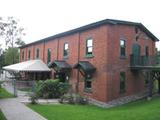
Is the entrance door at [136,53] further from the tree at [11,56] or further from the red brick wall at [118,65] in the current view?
the tree at [11,56]

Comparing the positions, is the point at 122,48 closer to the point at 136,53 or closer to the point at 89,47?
the point at 136,53

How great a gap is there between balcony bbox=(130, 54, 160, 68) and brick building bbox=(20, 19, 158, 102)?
0.09m

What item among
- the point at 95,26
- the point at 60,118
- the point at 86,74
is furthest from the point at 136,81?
the point at 60,118

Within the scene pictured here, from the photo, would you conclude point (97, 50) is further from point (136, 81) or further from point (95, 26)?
point (136, 81)

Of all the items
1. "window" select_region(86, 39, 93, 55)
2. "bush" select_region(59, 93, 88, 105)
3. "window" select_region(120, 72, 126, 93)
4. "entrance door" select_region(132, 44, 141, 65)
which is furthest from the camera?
"entrance door" select_region(132, 44, 141, 65)

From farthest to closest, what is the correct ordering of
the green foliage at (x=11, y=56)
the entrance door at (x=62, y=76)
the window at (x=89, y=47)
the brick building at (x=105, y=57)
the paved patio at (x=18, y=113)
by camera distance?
the green foliage at (x=11, y=56), the entrance door at (x=62, y=76), the window at (x=89, y=47), the brick building at (x=105, y=57), the paved patio at (x=18, y=113)

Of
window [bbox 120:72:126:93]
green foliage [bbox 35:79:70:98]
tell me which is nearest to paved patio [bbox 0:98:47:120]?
green foliage [bbox 35:79:70:98]

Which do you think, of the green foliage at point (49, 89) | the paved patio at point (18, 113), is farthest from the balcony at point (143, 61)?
the paved patio at point (18, 113)

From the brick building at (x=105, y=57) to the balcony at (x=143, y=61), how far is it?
0.09 meters

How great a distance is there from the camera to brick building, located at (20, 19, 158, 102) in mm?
22297

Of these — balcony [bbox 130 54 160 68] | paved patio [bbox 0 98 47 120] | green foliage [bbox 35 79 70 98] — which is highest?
balcony [bbox 130 54 160 68]

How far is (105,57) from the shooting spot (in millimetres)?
22172

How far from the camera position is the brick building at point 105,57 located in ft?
73.2

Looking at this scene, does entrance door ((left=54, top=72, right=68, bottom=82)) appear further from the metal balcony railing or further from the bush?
the metal balcony railing
